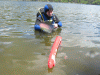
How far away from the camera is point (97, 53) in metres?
3.84

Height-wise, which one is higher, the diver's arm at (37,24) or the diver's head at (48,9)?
the diver's head at (48,9)

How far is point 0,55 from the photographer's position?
342 cm

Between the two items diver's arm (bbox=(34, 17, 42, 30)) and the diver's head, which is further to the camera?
diver's arm (bbox=(34, 17, 42, 30))

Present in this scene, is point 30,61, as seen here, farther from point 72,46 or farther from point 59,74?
point 72,46

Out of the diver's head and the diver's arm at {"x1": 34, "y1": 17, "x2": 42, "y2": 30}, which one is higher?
the diver's head

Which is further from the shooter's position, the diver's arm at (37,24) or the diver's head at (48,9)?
the diver's arm at (37,24)

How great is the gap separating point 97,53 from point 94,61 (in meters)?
0.69

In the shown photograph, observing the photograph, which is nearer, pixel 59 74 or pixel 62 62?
pixel 59 74

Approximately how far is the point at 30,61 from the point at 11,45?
154 centimetres

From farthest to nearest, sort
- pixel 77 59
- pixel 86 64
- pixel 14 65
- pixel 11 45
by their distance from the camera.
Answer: pixel 11 45 < pixel 77 59 < pixel 86 64 < pixel 14 65

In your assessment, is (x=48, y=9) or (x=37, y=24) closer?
(x=48, y=9)

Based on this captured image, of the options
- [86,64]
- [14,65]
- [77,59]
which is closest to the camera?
[14,65]

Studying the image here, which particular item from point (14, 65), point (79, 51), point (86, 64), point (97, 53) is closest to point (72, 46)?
point (79, 51)

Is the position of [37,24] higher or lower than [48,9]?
lower
